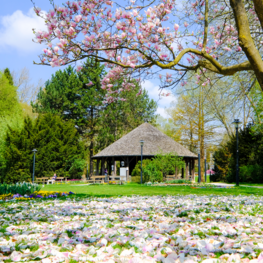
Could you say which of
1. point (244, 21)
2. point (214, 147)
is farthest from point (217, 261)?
point (214, 147)

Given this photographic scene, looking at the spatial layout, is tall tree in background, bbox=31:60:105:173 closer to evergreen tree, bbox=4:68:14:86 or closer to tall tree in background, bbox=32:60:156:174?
tall tree in background, bbox=32:60:156:174

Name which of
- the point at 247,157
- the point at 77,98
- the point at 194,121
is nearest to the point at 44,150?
the point at 77,98

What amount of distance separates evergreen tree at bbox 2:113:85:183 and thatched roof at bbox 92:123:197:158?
5.32 m

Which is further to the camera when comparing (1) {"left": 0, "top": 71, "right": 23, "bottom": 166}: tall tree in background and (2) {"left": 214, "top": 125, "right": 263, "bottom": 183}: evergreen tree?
(1) {"left": 0, "top": 71, "right": 23, "bottom": 166}: tall tree in background

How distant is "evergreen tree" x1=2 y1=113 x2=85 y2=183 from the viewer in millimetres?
26891

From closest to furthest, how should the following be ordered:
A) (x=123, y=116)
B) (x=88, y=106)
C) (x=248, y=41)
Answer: (x=248, y=41) → (x=88, y=106) → (x=123, y=116)

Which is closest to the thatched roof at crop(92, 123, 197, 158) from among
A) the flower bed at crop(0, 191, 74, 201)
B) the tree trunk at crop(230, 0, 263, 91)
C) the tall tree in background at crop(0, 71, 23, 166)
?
the tall tree in background at crop(0, 71, 23, 166)

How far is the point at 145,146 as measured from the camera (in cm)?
2589

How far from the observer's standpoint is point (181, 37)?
7.15m

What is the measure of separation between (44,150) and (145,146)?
1101 cm

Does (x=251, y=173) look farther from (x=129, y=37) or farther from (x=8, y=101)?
(x=8, y=101)

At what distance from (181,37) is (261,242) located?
5702mm

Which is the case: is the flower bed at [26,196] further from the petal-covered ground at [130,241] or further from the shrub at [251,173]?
the shrub at [251,173]

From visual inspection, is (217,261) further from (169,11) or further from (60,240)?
(169,11)
